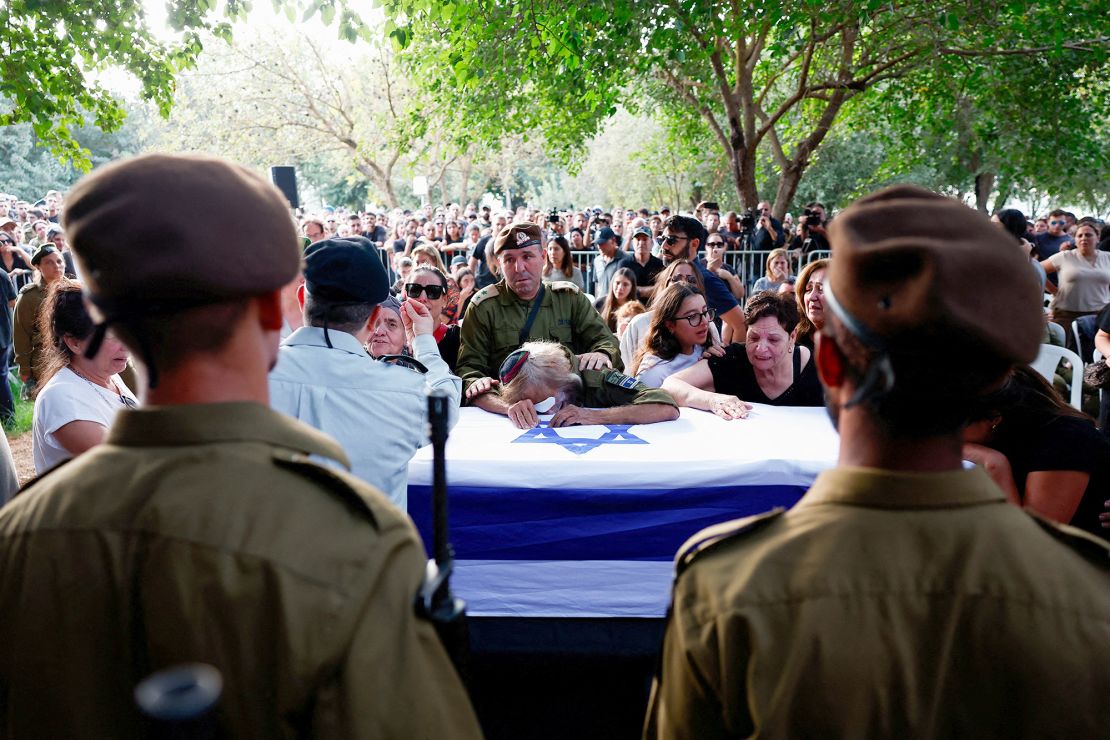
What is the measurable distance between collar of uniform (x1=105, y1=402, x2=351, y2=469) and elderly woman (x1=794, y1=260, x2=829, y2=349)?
3.78 metres

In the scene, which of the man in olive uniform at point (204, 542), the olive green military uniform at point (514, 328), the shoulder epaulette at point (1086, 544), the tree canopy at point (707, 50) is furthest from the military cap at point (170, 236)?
the tree canopy at point (707, 50)

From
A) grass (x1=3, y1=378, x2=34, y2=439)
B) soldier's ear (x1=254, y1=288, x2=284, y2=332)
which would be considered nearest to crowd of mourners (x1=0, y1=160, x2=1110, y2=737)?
soldier's ear (x1=254, y1=288, x2=284, y2=332)

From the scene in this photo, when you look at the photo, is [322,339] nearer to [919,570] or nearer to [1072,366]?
[919,570]

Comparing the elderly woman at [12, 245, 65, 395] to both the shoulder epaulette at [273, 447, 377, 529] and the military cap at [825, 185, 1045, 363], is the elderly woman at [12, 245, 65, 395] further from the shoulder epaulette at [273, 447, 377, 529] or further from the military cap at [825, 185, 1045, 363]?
the military cap at [825, 185, 1045, 363]

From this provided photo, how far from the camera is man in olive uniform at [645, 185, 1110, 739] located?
1.15m

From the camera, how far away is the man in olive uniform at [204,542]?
1.07 meters

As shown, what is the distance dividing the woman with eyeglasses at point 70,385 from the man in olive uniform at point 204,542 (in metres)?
1.79

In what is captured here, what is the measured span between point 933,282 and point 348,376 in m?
1.71

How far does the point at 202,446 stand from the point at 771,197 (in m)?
38.6

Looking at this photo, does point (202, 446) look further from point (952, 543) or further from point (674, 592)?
point (952, 543)

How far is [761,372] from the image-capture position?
436 centimetres

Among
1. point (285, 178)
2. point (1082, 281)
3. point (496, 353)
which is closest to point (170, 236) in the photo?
point (496, 353)

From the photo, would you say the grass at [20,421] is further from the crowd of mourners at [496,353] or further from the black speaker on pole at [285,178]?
the black speaker on pole at [285,178]

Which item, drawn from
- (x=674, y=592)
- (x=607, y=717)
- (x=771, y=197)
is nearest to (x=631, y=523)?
(x=607, y=717)
